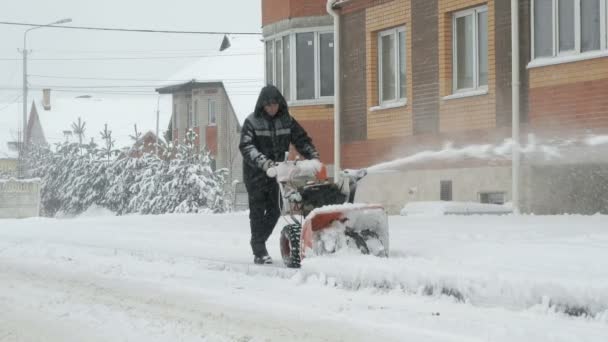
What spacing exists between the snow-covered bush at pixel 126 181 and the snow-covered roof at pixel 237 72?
15072mm

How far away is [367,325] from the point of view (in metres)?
6.67

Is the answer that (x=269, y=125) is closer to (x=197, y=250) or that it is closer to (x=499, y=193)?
(x=197, y=250)

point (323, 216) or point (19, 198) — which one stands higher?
point (323, 216)

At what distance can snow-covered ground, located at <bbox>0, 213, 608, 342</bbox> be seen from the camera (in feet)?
21.5

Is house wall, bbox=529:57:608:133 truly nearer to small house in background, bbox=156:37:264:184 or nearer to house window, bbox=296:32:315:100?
house window, bbox=296:32:315:100

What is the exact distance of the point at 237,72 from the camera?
6412cm

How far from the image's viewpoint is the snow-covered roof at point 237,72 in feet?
206

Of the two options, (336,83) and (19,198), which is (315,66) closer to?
(336,83)

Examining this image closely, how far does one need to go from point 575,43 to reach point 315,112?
8.78 metres

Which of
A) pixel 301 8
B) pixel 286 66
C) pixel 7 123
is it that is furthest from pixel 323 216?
pixel 7 123

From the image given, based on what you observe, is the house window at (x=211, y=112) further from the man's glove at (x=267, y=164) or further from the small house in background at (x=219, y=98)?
the man's glove at (x=267, y=164)

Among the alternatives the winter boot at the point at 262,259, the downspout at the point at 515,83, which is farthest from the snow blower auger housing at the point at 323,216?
the downspout at the point at 515,83

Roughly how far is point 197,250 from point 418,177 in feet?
28.2

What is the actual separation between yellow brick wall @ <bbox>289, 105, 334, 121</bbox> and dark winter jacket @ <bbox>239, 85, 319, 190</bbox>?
1323 centimetres
